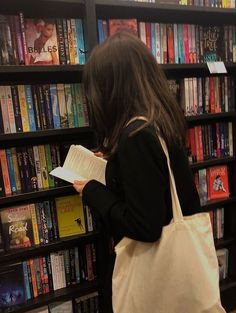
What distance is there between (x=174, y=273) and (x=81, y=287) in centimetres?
72

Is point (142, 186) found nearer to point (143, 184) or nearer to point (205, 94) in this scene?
point (143, 184)

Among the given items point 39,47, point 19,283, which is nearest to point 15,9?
point 39,47

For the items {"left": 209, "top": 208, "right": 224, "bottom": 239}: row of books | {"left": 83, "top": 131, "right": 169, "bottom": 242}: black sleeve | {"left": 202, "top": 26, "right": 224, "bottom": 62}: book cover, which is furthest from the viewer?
{"left": 209, "top": 208, "right": 224, "bottom": 239}: row of books

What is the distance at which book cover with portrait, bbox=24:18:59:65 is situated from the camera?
4.36ft

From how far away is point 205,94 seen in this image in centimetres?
175

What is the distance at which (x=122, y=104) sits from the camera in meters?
0.94

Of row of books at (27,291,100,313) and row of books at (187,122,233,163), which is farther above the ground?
row of books at (187,122,233,163)

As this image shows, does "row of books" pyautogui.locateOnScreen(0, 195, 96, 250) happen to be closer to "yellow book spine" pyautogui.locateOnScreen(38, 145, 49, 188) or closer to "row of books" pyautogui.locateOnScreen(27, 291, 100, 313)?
"yellow book spine" pyautogui.locateOnScreen(38, 145, 49, 188)

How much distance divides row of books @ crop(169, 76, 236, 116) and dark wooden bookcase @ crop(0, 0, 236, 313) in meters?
0.05

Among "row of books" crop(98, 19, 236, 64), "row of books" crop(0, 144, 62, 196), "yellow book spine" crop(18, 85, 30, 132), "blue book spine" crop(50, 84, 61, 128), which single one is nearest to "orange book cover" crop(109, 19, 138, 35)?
"row of books" crop(98, 19, 236, 64)

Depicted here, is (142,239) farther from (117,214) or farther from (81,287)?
(81,287)

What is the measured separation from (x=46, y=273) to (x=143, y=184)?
873 mm

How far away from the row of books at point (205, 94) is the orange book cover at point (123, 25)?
33 cm

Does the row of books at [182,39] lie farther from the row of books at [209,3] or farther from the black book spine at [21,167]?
the black book spine at [21,167]
